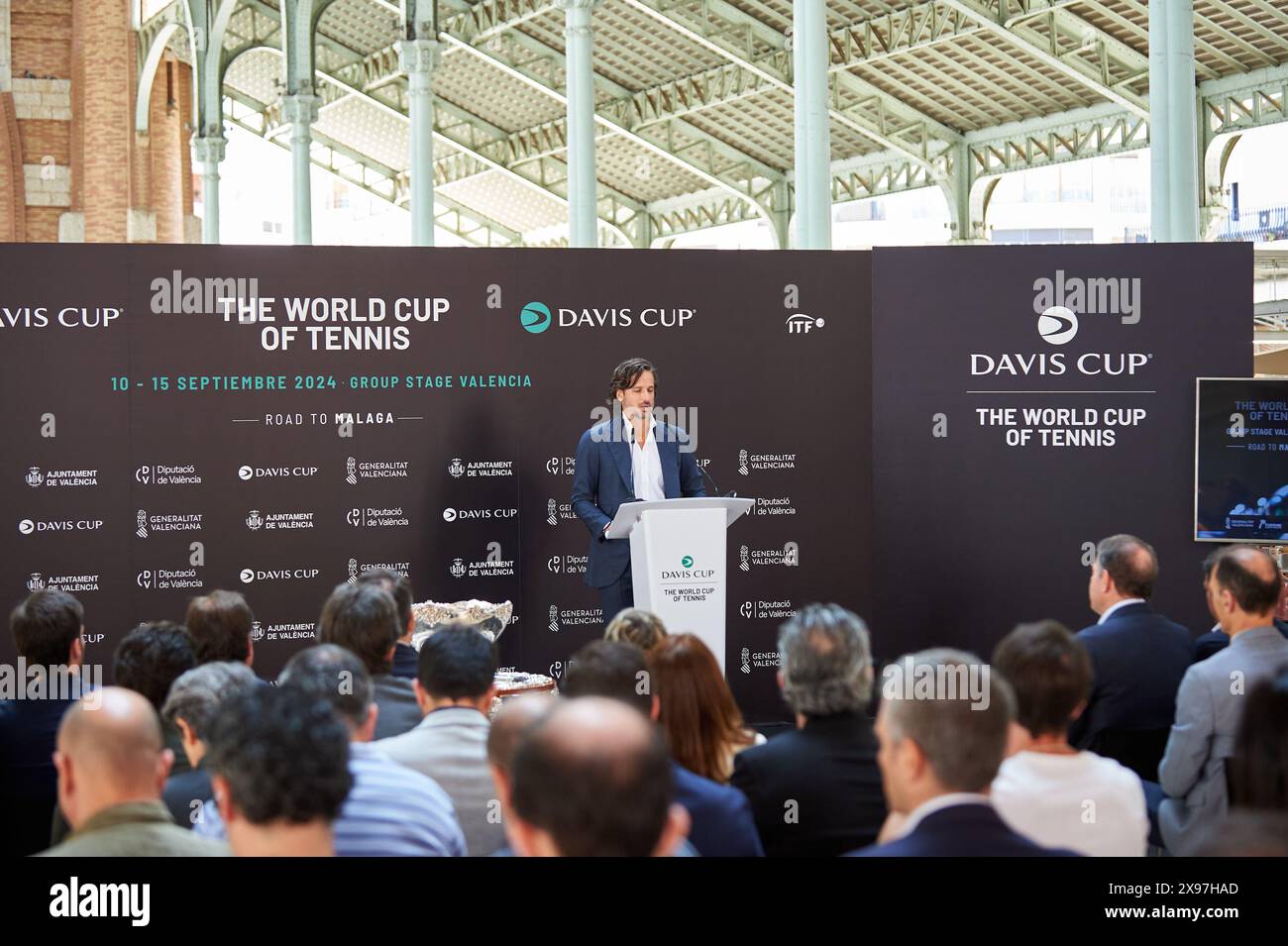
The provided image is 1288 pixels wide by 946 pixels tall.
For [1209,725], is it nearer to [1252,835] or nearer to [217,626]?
[1252,835]

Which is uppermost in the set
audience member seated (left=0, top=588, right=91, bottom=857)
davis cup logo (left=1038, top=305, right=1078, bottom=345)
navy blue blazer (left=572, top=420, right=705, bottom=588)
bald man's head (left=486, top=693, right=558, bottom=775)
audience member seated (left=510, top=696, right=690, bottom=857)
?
davis cup logo (left=1038, top=305, right=1078, bottom=345)

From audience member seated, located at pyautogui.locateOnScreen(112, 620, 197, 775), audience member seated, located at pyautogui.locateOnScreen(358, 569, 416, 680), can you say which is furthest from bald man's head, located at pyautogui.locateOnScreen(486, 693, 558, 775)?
audience member seated, located at pyautogui.locateOnScreen(358, 569, 416, 680)

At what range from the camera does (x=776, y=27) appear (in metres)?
18.6

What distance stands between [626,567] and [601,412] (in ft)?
5.02

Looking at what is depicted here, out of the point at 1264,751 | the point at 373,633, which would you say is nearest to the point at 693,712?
the point at 373,633

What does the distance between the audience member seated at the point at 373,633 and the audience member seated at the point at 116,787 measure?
152 centimetres

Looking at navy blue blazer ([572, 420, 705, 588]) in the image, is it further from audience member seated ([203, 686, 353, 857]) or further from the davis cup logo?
audience member seated ([203, 686, 353, 857])

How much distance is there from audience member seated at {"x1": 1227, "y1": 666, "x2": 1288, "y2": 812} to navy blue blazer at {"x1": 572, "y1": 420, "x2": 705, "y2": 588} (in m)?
4.22

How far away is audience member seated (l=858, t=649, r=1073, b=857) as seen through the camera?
231 cm

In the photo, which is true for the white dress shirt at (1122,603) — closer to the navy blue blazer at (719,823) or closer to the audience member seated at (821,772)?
the audience member seated at (821,772)

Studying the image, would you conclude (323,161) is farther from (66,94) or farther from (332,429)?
(332,429)

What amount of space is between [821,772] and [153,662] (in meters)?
1.95
